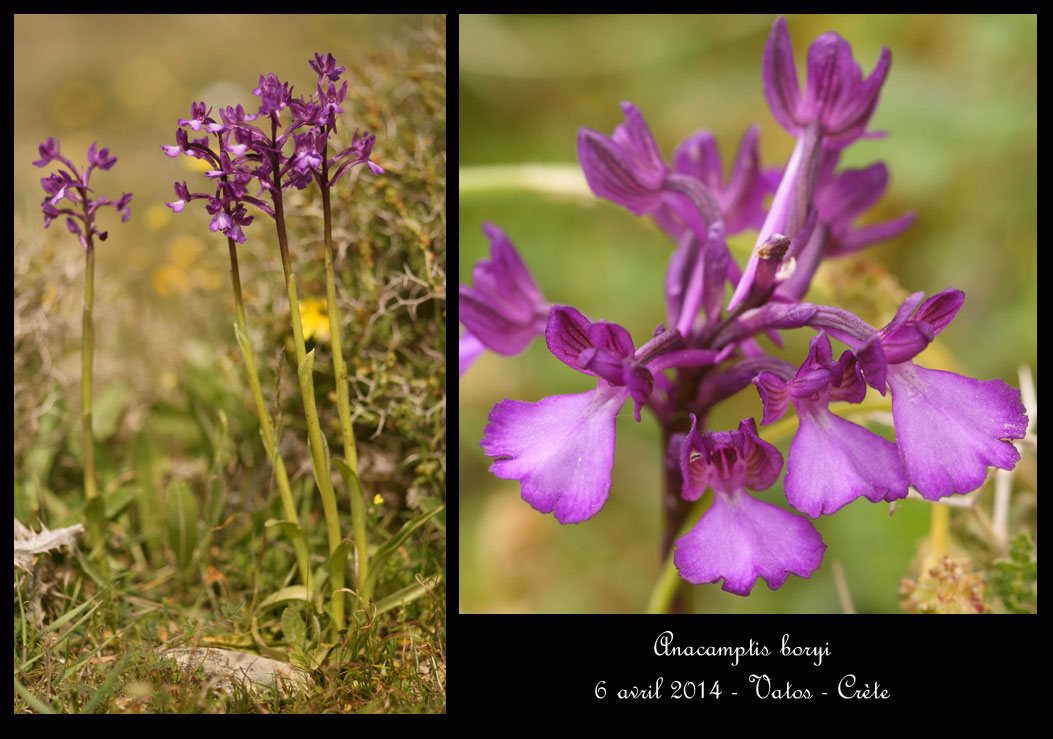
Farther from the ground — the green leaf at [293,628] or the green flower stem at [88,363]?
the green flower stem at [88,363]

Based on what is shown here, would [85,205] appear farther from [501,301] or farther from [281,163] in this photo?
[501,301]

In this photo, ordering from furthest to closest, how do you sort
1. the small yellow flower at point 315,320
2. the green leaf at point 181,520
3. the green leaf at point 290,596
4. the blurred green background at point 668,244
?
1. the blurred green background at point 668,244
2. the green leaf at point 181,520
3. the small yellow flower at point 315,320
4. the green leaf at point 290,596

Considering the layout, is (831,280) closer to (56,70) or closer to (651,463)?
(651,463)

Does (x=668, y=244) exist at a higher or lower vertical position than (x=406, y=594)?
higher

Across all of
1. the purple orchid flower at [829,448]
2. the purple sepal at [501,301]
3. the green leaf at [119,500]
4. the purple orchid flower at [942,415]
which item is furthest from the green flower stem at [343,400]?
the purple orchid flower at [942,415]

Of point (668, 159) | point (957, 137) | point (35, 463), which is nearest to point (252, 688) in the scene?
point (35, 463)

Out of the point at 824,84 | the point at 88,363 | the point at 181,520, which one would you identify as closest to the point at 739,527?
the point at 824,84

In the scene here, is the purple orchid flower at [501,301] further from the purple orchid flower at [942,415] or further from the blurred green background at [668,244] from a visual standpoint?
the purple orchid flower at [942,415]

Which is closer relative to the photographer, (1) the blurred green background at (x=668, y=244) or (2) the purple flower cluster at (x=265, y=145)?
(2) the purple flower cluster at (x=265, y=145)
